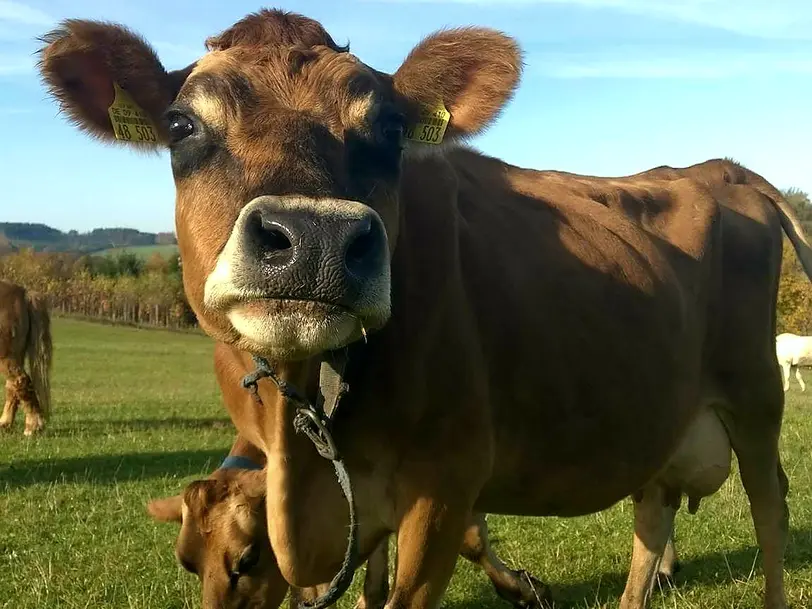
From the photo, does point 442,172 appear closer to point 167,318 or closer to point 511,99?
point 511,99

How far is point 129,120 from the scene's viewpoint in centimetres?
338

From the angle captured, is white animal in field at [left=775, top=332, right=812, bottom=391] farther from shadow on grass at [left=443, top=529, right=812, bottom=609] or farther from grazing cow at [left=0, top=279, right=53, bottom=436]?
shadow on grass at [left=443, top=529, right=812, bottom=609]

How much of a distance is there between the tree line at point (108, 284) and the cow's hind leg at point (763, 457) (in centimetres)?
6149

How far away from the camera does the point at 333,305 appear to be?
242 centimetres

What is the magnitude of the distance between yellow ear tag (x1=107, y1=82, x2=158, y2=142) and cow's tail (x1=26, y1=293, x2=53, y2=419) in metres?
11.9

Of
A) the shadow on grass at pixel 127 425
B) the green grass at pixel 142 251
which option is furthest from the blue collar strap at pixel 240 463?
Answer: the green grass at pixel 142 251

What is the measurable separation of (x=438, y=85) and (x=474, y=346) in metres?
1.08

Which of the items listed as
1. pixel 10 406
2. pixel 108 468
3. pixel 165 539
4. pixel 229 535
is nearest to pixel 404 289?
pixel 229 535

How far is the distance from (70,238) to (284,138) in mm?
188337

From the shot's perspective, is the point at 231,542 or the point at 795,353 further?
the point at 795,353

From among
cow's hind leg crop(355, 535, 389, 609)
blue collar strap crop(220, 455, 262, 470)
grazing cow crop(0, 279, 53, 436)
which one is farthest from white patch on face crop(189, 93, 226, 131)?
grazing cow crop(0, 279, 53, 436)

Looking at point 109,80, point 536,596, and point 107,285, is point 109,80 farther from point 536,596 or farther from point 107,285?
point 107,285

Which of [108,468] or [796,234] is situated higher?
[796,234]

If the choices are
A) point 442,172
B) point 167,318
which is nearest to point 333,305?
point 442,172
